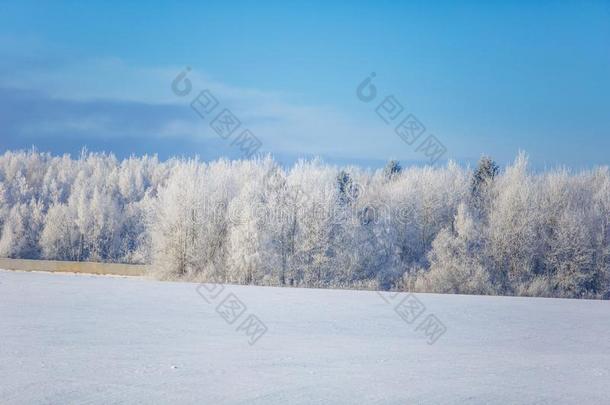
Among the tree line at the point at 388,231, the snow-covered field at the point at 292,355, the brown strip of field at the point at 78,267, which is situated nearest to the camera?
the snow-covered field at the point at 292,355

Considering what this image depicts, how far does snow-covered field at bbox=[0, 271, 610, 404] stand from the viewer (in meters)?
6.50

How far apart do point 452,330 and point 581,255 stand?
1459 centimetres

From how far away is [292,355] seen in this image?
8.41 meters

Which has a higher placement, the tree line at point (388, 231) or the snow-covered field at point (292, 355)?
the tree line at point (388, 231)

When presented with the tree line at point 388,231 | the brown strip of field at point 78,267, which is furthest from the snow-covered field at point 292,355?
the brown strip of field at point 78,267

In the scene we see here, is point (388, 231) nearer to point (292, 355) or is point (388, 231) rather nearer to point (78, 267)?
point (78, 267)

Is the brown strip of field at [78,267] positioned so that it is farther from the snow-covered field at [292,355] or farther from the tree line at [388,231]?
the snow-covered field at [292,355]

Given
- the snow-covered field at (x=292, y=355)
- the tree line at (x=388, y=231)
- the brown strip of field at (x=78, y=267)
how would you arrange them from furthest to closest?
the brown strip of field at (x=78, y=267) → the tree line at (x=388, y=231) → the snow-covered field at (x=292, y=355)

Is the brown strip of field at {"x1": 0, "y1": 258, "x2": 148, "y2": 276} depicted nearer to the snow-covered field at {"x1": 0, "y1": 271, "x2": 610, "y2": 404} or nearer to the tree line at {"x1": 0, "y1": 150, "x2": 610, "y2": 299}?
the tree line at {"x1": 0, "y1": 150, "x2": 610, "y2": 299}

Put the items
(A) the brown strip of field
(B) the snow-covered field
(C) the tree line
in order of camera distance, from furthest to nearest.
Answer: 1. (A) the brown strip of field
2. (C) the tree line
3. (B) the snow-covered field

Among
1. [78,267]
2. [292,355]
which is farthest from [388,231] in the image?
[292,355]

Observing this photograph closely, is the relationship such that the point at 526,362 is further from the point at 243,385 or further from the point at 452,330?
the point at 243,385

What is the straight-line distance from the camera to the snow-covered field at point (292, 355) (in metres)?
6.50

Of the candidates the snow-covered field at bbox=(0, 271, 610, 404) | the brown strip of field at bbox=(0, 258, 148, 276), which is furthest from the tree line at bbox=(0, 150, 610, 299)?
the snow-covered field at bbox=(0, 271, 610, 404)
